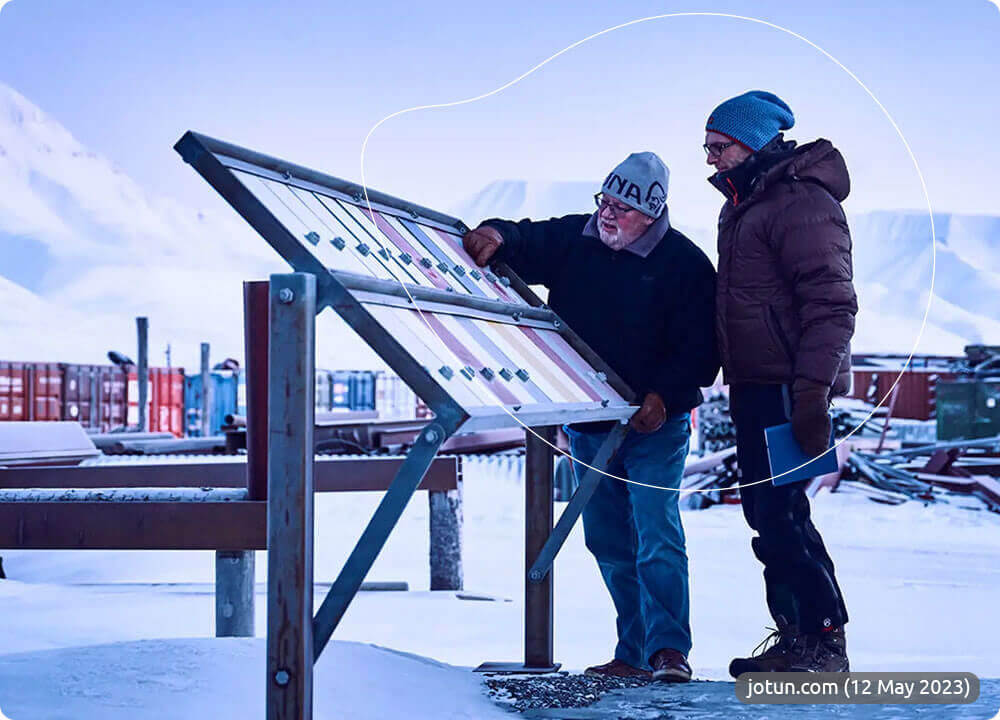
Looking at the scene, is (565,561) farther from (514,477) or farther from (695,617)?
(514,477)

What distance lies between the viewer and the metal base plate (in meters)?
3.26

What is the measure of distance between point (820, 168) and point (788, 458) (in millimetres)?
758

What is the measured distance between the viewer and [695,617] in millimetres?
4980

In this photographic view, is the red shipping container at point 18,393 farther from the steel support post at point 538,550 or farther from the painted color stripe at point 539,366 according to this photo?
the painted color stripe at point 539,366

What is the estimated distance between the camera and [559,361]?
2938 millimetres

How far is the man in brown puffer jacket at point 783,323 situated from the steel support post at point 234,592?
1485 mm

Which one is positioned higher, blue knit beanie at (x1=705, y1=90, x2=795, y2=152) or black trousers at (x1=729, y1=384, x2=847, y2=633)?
blue knit beanie at (x1=705, y1=90, x2=795, y2=152)

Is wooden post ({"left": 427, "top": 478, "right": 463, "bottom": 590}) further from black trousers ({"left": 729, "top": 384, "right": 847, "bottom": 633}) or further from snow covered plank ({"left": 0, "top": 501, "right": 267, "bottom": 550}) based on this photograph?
black trousers ({"left": 729, "top": 384, "right": 847, "bottom": 633})

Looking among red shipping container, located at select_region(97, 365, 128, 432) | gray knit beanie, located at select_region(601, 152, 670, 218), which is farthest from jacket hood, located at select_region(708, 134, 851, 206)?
red shipping container, located at select_region(97, 365, 128, 432)

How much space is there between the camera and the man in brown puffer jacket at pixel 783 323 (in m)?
2.85

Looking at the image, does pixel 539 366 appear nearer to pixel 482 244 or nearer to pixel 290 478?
pixel 482 244

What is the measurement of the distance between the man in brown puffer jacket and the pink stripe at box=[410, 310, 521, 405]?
937 mm

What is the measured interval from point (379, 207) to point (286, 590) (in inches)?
46.2

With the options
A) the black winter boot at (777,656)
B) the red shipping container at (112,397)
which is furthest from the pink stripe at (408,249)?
the red shipping container at (112,397)
